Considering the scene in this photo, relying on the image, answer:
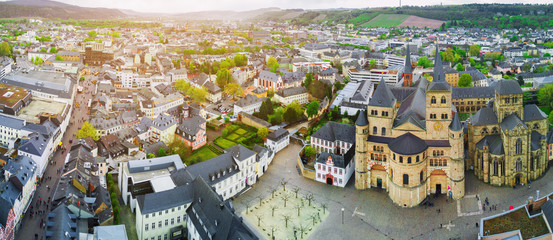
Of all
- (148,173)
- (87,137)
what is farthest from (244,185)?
(87,137)

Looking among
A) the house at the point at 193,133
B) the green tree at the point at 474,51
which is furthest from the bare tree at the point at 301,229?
the green tree at the point at 474,51

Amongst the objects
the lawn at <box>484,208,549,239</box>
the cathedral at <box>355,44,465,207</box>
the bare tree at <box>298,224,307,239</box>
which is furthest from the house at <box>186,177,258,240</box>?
the lawn at <box>484,208,549,239</box>

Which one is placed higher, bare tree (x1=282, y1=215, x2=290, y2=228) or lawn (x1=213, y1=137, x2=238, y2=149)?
lawn (x1=213, y1=137, x2=238, y2=149)

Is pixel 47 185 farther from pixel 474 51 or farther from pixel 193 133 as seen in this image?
pixel 474 51

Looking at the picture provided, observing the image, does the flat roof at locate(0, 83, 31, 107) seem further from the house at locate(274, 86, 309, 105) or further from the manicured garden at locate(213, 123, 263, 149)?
the house at locate(274, 86, 309, 105)

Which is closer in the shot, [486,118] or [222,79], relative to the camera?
[486,118]

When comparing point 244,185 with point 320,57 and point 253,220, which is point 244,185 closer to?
point 253,220

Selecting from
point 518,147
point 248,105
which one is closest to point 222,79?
point 248,105

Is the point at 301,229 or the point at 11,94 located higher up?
the point at 11,94
